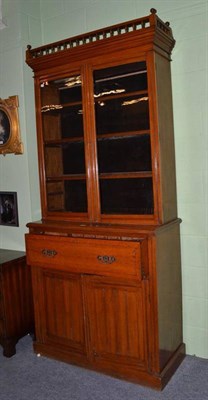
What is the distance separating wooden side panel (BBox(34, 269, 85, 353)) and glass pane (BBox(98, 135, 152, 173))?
0.78 meters

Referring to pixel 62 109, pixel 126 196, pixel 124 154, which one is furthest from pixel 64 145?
pixel 126 196

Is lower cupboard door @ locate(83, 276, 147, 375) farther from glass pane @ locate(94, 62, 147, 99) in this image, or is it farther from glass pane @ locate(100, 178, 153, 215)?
glass pane @ locate(94, 62, 147, 99)

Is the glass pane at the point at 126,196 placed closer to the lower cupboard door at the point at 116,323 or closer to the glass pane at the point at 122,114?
the glass pane at the point at 122,114

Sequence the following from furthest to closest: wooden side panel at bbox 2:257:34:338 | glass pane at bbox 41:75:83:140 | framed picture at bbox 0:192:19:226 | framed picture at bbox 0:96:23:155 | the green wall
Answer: framed picture at bbox 0:192:19:226 < framed picture at bbox 0:96:23:155 < wooden side panel at bbox 2:257:34:338 < glass pane at bbox 41:75:83:140 < the green wall

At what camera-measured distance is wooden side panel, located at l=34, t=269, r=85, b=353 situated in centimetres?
253

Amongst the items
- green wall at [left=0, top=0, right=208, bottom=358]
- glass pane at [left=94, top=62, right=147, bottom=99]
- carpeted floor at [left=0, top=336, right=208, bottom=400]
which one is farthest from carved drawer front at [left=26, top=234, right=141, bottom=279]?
glass pane at [left=94, top=62, right=147, bottom=99]

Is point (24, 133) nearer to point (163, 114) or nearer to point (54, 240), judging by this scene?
point (54, 240)

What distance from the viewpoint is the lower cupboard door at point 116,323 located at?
90.7 inches

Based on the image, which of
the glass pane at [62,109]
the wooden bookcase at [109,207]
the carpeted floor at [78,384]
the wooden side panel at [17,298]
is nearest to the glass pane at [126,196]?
the wooden bookcase at [109,207]

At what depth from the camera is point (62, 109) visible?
2.67m

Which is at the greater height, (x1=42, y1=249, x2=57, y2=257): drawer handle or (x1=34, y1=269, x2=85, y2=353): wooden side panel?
(x1=42, y1=249, x2=57, y2=257): drawer handle

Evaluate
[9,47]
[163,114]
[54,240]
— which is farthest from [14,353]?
[9,47]

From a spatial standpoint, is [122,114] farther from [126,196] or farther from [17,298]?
[17,298]

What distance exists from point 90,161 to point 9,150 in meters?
0.85
